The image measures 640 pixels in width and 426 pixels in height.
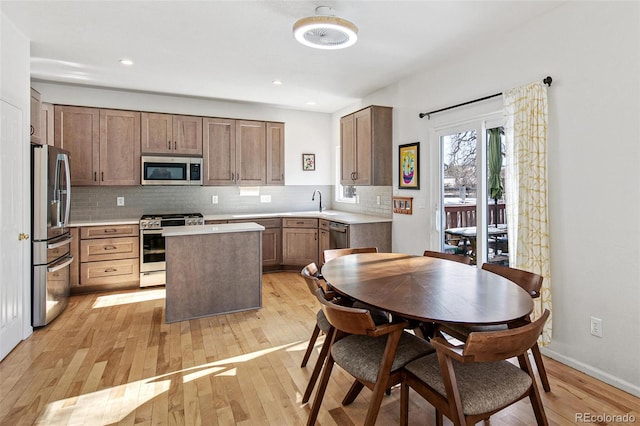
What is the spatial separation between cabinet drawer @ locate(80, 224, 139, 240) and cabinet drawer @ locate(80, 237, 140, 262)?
5 centimetres

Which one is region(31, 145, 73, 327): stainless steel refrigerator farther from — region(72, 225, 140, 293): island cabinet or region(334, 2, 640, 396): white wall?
region(334, 2, 640, 396): white wall

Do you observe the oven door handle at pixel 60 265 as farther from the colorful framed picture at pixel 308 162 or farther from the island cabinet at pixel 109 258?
the colorful framed picture at pixel 308 162

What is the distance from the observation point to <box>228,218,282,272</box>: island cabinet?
17.6ft

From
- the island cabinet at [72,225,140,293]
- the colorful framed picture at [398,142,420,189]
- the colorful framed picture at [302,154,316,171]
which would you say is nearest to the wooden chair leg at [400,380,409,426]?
the colorful framed picture at [398,142,420,189]

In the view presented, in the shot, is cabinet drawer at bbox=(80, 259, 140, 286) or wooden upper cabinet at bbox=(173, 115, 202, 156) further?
wooden upper cabinet at bbox=(173, 115, 202, 156)

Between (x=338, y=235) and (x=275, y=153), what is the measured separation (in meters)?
1.82

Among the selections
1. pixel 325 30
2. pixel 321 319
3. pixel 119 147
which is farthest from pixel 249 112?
pixel 321 319

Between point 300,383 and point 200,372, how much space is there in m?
0.73

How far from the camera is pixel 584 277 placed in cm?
254

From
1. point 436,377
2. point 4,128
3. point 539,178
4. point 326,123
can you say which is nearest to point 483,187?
point 539,178

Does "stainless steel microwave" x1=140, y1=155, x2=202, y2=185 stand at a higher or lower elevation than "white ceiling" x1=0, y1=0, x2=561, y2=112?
lower

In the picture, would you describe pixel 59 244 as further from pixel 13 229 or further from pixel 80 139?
pixel 80 139

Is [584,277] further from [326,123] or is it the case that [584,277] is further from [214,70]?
[326,123]

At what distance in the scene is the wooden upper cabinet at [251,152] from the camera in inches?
215
